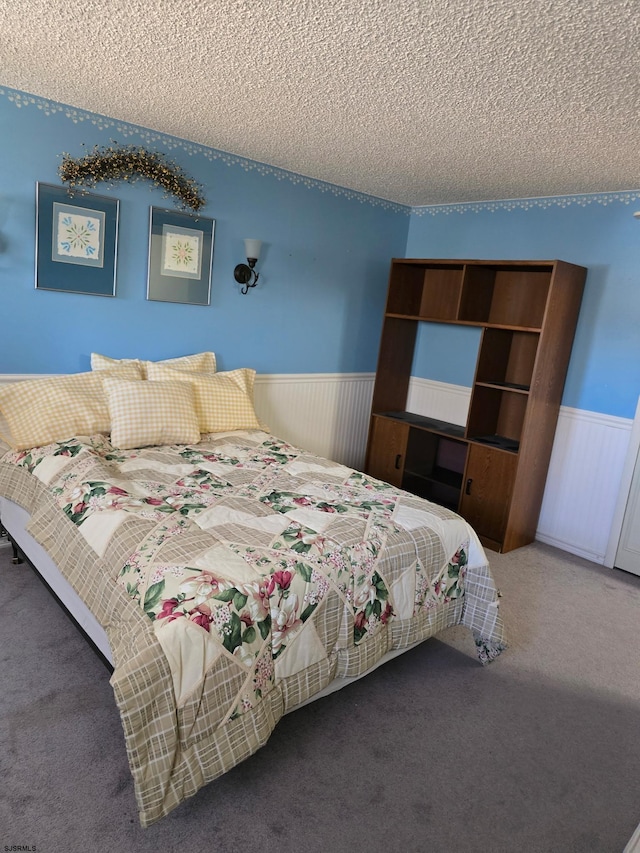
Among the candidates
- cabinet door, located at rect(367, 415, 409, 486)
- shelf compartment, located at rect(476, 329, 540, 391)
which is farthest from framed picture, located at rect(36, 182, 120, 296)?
shelf compartment, located at rect(476, 329, 540, 391)

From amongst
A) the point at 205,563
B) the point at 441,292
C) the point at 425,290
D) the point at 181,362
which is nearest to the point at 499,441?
the point at 441,292

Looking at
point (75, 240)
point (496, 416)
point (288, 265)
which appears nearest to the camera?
point (75, 240)

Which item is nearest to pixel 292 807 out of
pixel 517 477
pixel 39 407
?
pixel 39 407

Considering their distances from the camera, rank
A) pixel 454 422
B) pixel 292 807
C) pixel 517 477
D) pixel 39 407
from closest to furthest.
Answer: pixel 292 807 < pixel 39 407 < pixel 517 477 < pixel 454 422

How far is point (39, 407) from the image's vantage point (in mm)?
2793

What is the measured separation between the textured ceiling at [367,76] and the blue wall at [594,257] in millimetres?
242

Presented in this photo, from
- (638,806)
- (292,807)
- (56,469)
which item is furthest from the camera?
(56,469)

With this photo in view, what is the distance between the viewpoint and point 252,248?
141 inches

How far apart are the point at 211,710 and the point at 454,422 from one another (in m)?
3.19

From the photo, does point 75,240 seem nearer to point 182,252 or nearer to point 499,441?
point 182,252

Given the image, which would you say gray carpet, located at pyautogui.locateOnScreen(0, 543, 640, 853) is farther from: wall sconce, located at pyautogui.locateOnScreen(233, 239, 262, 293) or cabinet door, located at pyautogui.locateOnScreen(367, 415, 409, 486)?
wall sconce, located at pyautogui.locateOnScreen(233, 239, 262, 293)

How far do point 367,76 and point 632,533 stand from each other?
2923mm

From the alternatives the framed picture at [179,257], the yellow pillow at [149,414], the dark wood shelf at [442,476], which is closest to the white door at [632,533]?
the dark wood shelf at [442,476]

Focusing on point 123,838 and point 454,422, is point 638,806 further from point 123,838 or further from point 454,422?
point 454,422
